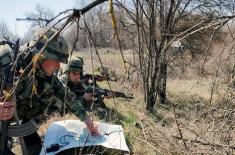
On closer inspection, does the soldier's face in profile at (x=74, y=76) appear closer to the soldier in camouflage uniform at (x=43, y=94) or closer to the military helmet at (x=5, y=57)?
the soldier in camouflage uniform at (x=43, y=94)

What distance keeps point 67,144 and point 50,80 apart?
35.4 inches

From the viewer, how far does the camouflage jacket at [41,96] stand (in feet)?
15.0

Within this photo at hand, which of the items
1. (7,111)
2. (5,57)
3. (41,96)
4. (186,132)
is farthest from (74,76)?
(7,111)

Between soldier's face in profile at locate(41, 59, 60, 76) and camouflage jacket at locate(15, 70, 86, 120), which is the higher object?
soldier's face in profile at locate(41, 59, 60, 76)

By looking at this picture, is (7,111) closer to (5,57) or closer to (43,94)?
(5,57)

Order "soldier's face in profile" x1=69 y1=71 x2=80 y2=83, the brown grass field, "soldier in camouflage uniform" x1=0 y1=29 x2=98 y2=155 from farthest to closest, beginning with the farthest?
"soldier's face in profile" x1=69 y1=71 x2=80 y2=83 < "soldier in camouflage uniform" x1=0 y1=29 x2=98 y2=155 < the brown grass field

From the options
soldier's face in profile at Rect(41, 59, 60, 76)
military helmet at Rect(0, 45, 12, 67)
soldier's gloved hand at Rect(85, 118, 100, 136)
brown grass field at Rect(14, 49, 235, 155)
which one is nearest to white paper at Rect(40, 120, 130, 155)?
soldier's gloved hand at Rect(85, 118, 100, 136)

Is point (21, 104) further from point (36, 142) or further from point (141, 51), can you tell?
point (141, 51)

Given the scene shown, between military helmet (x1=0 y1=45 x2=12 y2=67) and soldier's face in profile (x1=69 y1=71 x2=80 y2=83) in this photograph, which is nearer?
military helmet (x1=0 y1=45 x2=12 y2=67)

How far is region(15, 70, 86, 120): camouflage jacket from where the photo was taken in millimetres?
4563

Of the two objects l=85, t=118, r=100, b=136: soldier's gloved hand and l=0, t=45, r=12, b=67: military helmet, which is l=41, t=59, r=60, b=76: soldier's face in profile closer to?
l=0, t=45, r=12, b=67: military helmet

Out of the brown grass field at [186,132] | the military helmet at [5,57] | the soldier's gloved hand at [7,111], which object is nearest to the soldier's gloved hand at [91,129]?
the brown grass field at [186,132]

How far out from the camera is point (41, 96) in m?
4.96

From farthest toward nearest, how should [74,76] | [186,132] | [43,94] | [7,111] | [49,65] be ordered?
1. [74,76]
2. [43,94]
3. [186,132]
4. [49,65]
5. [7,111]
